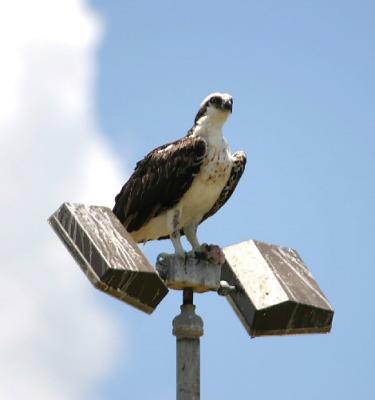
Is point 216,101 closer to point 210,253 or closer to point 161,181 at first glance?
point 161,181

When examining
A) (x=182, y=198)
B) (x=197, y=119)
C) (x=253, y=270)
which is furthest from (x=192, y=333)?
(x=197, y=119)

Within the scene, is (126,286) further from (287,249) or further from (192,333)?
(287,249)

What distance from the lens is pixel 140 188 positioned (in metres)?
10.5

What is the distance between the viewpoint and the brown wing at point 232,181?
1078cm

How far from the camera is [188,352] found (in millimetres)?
8680

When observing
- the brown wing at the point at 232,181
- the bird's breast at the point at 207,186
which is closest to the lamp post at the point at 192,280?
the bird's breast at the point at 207,186

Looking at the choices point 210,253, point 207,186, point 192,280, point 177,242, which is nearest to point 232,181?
point 207,186

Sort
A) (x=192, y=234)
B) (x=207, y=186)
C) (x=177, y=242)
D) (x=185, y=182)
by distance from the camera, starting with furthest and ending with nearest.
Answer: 1. (x=192, y=234)
2. (x=207, y=186)
3. (x=185, y=182)
4. (x=177, y=242)

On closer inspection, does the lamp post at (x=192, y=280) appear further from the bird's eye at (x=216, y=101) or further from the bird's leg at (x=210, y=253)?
the bird's eye at (x=216, y=101)

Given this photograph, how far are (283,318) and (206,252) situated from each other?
0.87 meters

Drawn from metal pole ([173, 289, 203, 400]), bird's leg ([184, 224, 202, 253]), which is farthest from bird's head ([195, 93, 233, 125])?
metal pole ([173, 289, 203, 400])

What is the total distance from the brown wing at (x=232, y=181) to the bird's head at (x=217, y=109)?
41 cm

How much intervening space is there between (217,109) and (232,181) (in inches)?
27.3

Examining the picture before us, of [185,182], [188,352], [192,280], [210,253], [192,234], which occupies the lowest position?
[188,352]
